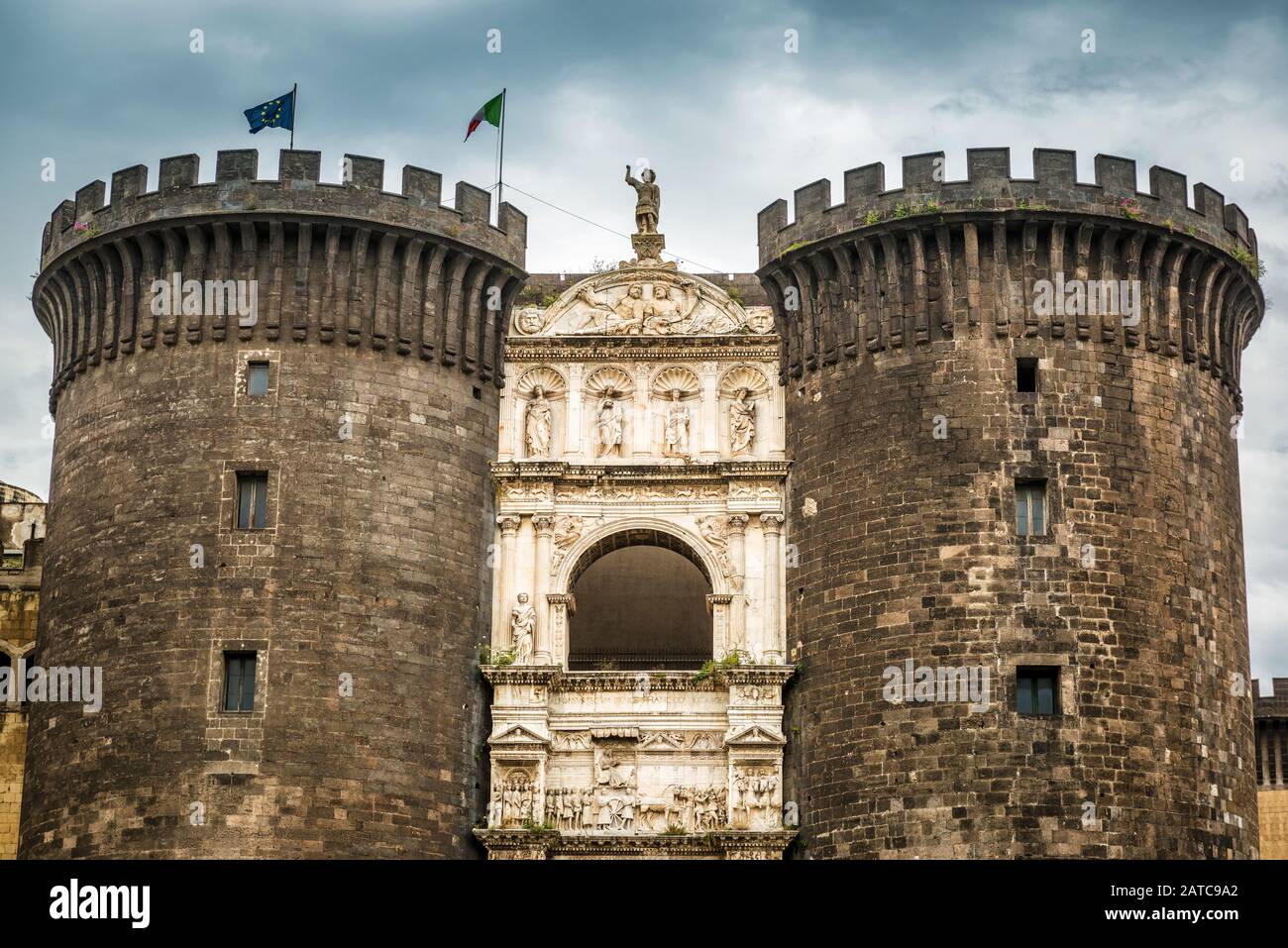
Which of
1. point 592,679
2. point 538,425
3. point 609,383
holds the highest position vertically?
point 609,383

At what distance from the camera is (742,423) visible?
4347 centimetres

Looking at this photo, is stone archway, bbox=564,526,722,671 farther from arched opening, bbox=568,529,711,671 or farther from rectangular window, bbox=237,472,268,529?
rectangular window, bbox=237,472,268,529

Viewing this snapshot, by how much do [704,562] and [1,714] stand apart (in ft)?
43.5

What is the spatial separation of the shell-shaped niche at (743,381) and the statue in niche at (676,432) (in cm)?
84

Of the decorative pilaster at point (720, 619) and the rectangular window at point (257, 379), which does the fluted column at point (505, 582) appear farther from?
the rectangular window at point (257, 379)

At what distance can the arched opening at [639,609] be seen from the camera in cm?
4738

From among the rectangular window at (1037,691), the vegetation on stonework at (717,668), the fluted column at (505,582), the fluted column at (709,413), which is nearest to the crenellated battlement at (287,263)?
the fluted column at (505,582)

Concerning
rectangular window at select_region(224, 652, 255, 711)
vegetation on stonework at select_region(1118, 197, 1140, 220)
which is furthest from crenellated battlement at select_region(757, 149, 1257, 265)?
rectangular window at select_region(224, 652, 255, 711)

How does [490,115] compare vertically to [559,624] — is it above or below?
above

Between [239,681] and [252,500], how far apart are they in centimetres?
322

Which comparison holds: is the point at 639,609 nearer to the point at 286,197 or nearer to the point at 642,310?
the point at 642,310

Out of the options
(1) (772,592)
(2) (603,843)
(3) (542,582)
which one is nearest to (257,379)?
(3) (542,582)
